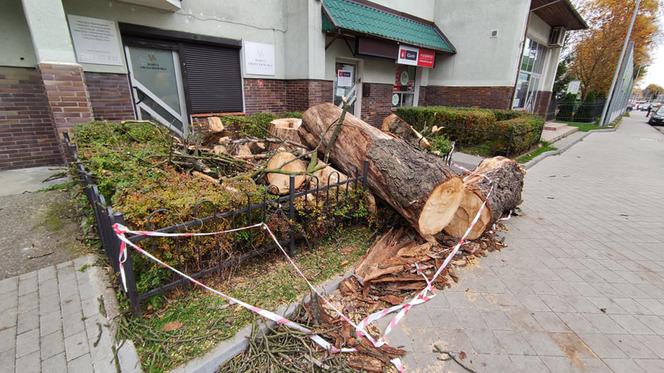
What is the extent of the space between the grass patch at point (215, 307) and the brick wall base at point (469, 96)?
35.9ft

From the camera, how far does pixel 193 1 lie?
6328 mm

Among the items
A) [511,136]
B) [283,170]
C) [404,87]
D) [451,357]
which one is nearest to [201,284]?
[283,170]

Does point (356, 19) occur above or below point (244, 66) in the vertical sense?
above

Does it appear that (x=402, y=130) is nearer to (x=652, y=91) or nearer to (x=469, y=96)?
(x=469, y=96)

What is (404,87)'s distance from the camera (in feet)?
40.9

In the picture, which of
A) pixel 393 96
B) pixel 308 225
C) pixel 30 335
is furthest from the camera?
pixel 393 96

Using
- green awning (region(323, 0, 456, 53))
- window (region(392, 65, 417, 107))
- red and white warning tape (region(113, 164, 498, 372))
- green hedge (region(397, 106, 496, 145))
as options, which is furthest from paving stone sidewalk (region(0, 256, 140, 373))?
window (region(392, 65, 417, 107))

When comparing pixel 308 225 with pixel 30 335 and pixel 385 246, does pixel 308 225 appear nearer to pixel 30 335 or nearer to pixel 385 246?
pixel 385 246

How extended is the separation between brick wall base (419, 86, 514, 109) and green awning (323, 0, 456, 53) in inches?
64.8

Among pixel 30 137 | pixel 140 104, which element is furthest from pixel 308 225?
pixel 30 137

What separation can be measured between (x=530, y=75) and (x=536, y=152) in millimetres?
7377

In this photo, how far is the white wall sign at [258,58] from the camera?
7430mm

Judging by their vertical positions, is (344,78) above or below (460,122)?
above

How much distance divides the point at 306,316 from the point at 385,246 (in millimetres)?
1311
